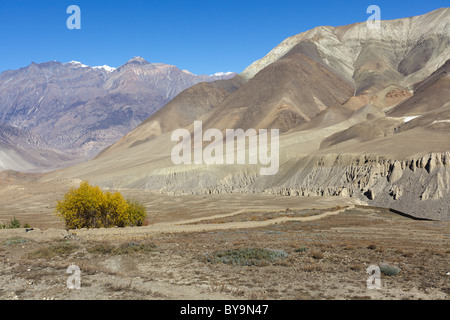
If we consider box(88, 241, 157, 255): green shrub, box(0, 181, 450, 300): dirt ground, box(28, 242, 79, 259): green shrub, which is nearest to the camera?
box(0, 181, 450, 300): dirt ground

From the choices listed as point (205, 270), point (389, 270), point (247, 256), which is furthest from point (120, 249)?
point (389, 270)

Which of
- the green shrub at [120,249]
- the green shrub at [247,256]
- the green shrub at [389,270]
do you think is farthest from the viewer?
the green shrub at [120,249]

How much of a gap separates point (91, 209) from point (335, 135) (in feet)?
252

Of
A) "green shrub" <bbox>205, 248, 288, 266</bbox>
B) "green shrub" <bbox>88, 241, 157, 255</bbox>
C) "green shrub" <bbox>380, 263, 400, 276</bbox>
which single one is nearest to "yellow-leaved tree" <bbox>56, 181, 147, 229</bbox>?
"green shrub" <bbox>88, 241, 157, 255</bbox>

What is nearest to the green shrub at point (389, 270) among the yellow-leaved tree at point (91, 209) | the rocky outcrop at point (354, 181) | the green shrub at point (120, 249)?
the green shrub at point (120, 249)

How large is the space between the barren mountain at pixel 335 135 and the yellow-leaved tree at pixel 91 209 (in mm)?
33554

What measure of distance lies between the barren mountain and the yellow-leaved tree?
33.6 meters

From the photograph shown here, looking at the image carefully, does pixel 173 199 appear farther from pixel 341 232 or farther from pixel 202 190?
pixel 341 232

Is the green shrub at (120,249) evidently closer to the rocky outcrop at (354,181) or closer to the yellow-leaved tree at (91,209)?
the yellow-leaved tree at (91,209)

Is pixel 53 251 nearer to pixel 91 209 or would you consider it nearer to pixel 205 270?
pixel 205 270

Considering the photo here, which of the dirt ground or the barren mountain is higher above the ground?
the barren mountain

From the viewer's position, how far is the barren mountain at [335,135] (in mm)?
55344

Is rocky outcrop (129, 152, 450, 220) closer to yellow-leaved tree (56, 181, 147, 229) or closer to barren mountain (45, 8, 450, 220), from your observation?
barren mountain (45, 8, 450, 220)

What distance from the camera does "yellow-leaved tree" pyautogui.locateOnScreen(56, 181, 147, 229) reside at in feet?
108
